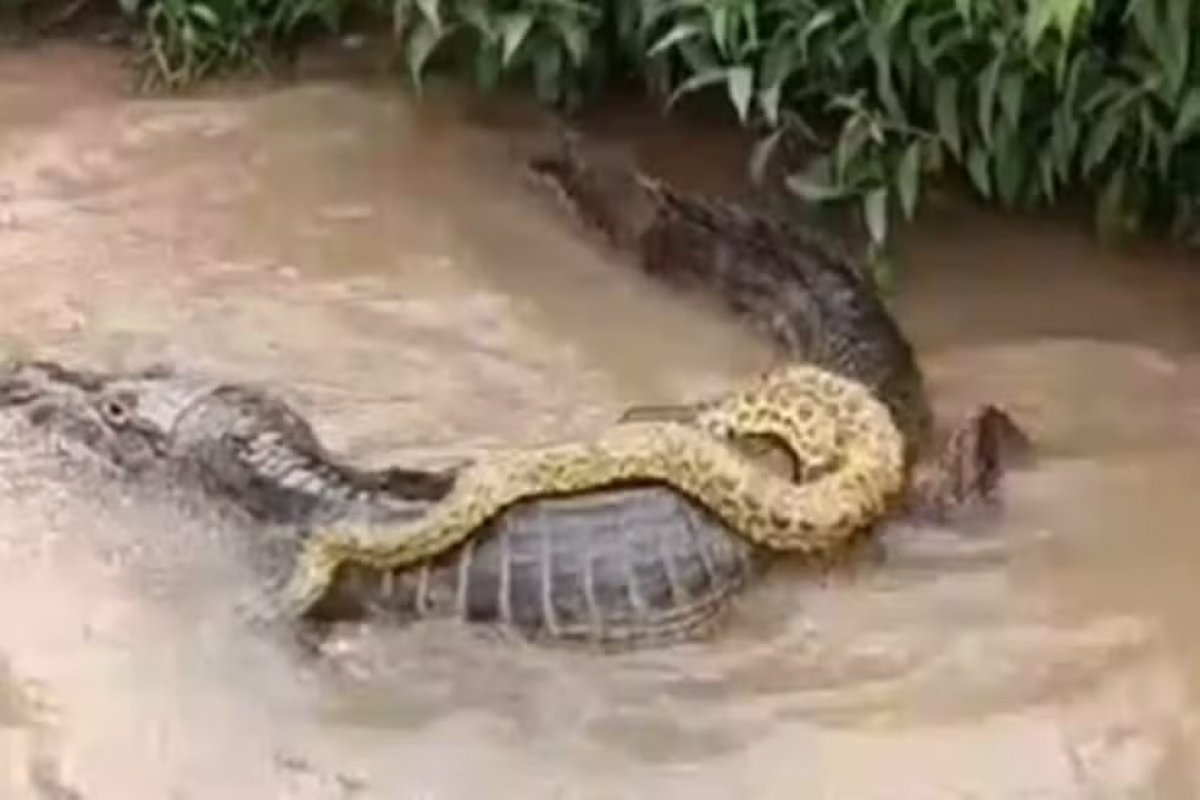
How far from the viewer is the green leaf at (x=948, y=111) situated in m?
5.38

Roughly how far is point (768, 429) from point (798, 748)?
0.77m

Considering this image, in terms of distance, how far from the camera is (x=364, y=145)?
603 centimetres

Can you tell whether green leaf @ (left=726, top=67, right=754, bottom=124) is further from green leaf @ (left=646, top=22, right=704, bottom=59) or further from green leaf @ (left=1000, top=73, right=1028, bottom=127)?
green leaf @ (left=1000, top=73, right=1028, bottom=127)

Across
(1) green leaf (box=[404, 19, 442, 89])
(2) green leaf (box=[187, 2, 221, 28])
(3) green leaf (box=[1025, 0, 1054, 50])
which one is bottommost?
(2) green leaf (box=[187, 2, 221, 28])

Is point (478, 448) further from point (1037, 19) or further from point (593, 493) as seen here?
point (1037, 19)

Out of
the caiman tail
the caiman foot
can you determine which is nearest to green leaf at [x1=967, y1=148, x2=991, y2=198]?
the caiman tail

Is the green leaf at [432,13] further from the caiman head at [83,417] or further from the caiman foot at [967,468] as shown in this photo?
the caiman foot at [967,468]

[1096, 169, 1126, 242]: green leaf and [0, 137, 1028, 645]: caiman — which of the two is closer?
[0, 137, 1028, 645]: caiman

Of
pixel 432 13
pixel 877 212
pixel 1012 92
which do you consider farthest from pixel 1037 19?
pixel 432 13

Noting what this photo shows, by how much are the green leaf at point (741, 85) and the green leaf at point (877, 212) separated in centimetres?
28

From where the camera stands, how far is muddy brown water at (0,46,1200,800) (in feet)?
14.0

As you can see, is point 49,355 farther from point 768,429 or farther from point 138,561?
point 768,429

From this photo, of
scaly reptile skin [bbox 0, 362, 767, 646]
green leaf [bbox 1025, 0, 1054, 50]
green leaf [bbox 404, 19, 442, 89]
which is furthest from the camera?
green leaf [bbox 404, 19, 442, 89]

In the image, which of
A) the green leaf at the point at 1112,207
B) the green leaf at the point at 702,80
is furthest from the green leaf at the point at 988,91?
the green leaf at the point at 702,80
